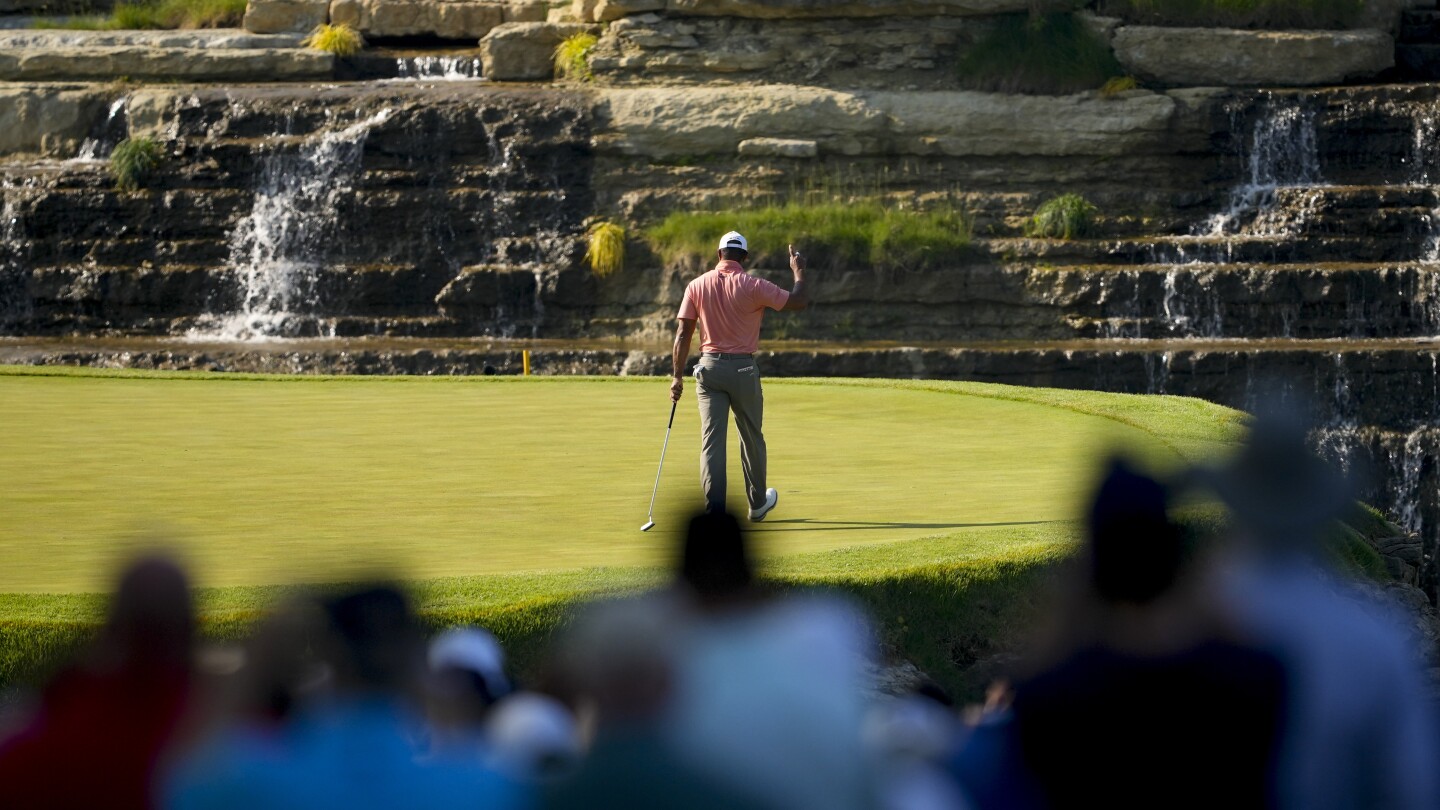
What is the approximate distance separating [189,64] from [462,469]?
19126mm

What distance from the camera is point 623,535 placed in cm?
927

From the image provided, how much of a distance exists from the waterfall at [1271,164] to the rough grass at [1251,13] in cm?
234

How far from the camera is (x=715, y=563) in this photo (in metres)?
3.58

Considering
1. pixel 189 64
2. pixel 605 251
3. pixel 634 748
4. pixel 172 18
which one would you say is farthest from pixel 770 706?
pixel 172 18

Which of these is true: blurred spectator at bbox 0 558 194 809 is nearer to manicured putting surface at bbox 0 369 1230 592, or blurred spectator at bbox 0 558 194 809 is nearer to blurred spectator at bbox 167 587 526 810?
blurred spectator at bbox 167 587 526 810

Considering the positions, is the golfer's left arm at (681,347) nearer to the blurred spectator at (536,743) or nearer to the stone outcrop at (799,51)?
the blurred spectator at (536,743)

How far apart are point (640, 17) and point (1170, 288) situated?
9351mm

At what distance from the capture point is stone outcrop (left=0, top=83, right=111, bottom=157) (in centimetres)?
2764

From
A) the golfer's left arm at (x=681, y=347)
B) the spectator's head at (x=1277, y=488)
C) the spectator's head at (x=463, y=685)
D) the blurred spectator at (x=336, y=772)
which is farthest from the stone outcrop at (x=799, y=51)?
the blurred spectator at (x=336, y=772)

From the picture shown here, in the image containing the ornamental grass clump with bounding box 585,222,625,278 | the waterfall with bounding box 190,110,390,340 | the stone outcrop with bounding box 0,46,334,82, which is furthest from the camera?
the stone outcrop with bounding box 0,46,334,82

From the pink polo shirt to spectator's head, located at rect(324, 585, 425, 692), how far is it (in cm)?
638

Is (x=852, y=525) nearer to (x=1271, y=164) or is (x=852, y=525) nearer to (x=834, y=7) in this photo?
(x=1271, y=164)

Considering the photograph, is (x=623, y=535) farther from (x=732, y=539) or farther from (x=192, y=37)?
(x=192, y=37)

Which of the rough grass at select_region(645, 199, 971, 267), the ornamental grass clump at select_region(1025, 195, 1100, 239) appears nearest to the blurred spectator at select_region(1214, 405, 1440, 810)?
the rough grass at select_region(645, 199, 971, 267)
